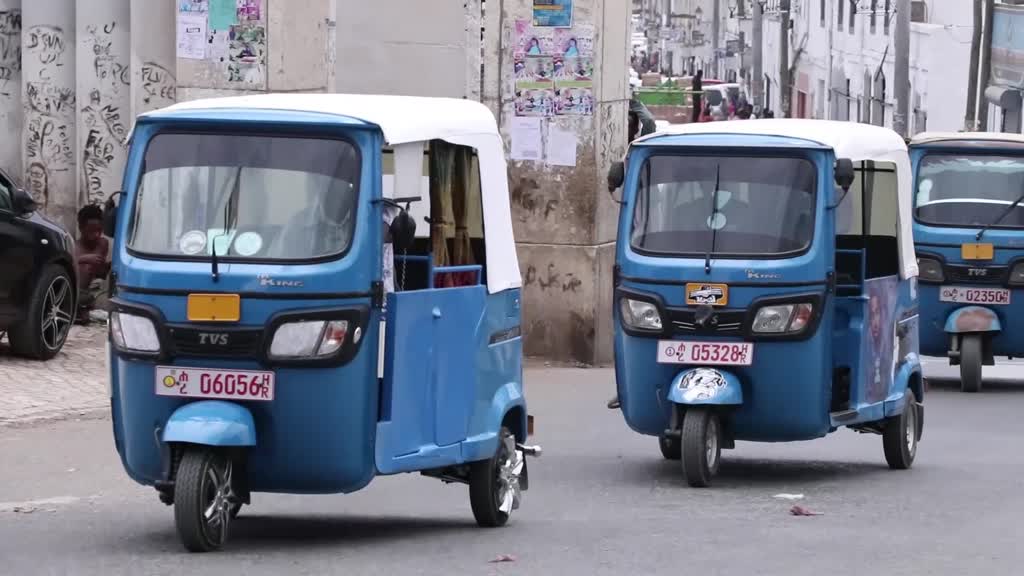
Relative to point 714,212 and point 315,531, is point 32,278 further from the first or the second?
point 315,531

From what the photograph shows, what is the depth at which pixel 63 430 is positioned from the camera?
1437cm

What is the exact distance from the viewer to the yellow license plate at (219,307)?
28.7ft

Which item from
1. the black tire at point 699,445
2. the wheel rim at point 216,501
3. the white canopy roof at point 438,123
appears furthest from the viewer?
the black tire at point 699,445

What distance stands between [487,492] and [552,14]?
1083 centimetres

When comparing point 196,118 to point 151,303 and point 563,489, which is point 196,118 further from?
point 563,489

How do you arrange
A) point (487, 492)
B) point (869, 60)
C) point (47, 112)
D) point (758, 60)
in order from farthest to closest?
point (758, 60) < point (869, 60) < point (47, 112) < point (487, 492)

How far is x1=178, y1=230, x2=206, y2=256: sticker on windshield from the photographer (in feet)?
29.2

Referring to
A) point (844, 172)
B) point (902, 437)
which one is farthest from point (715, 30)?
point (844, 172)

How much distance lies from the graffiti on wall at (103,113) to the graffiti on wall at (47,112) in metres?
0.27

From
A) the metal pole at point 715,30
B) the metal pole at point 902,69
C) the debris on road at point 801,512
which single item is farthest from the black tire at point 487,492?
the metal pole at point 715,30

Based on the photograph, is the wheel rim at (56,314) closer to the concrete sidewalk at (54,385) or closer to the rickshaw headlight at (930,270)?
the concrete sidewalk at (54,385)

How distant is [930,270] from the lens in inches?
774

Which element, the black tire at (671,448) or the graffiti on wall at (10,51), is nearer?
the black tire at (671,448)

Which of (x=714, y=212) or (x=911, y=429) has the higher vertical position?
(x=714, y=212)
